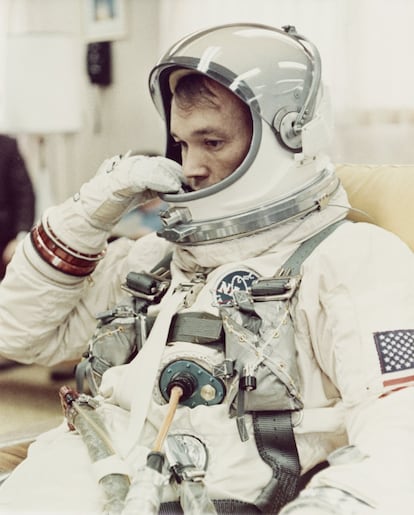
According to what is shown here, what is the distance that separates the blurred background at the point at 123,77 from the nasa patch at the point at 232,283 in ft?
1.63

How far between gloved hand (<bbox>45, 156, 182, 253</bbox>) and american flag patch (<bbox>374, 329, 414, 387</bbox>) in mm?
465

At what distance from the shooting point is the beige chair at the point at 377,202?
1.22 metres

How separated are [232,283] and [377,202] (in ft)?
1.13

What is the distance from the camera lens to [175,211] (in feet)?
3.92

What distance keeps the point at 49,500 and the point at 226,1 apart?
6.38ft

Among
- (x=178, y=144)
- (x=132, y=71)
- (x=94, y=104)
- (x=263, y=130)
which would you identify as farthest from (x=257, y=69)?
(x=94, y=104)

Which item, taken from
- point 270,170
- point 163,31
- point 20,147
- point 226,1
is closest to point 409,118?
point 226,1

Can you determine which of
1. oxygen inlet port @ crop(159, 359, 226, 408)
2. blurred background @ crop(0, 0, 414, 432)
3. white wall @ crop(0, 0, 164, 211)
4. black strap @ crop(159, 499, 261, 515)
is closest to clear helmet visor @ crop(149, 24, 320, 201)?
oxygen inlet port @ crop(159, 359, 226, 408)

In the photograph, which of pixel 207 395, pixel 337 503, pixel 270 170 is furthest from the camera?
pixel 270 170

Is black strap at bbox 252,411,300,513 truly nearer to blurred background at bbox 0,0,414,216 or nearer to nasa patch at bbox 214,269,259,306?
nasa patch at bbox 214,269,259,306

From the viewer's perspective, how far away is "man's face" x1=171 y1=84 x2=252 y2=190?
1.17 m

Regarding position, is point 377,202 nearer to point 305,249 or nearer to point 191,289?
point 305,249

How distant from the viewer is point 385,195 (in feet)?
4.23

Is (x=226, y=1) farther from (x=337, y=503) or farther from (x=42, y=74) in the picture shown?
(x=337, y=503)
